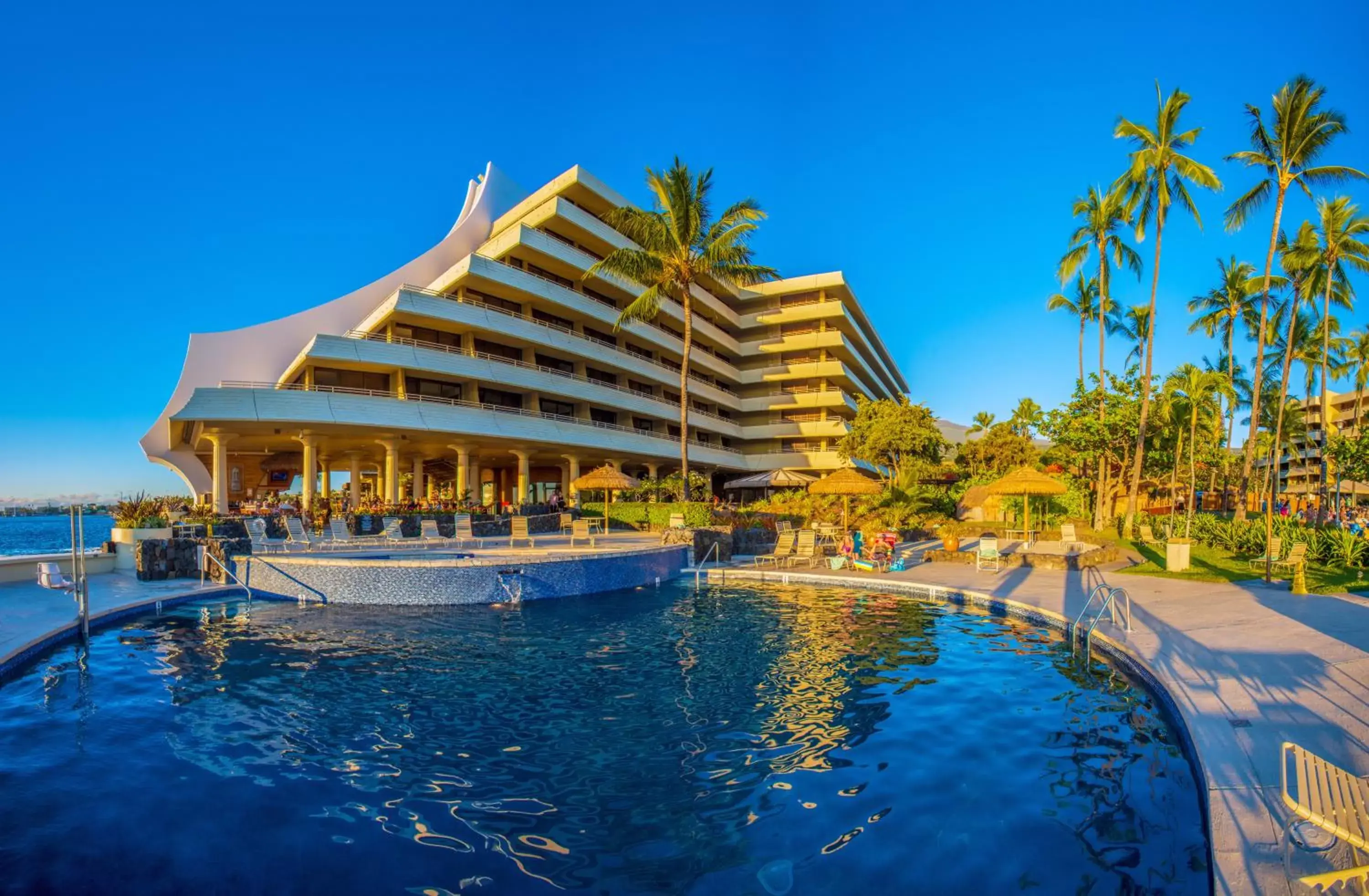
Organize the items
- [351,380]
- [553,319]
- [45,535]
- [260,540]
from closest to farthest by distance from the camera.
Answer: [260,540], [351,380], [553,319], [45,535]

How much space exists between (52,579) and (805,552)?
15.3 m

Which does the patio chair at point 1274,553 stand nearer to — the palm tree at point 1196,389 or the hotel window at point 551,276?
the palm tree at point 1196,389

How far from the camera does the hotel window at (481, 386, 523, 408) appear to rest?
37.2m

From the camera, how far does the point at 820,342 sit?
55.3 meters

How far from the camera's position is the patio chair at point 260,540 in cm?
1719

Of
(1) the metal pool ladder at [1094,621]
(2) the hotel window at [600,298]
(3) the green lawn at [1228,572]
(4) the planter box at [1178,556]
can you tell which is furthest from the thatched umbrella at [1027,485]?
(2) the hotel window at [600,298]

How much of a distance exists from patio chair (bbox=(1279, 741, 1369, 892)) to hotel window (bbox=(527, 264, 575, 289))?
3907 centimetres

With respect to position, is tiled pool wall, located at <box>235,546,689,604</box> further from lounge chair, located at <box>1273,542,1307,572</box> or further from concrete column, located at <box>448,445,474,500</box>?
concrete column, located at <box>448,445,474,500</box>

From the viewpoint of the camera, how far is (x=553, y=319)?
4131 centimetres

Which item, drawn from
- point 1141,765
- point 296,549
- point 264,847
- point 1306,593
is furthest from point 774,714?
point 296,549

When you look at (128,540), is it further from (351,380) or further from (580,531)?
(351,380)

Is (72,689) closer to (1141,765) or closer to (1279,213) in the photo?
(1141,765)

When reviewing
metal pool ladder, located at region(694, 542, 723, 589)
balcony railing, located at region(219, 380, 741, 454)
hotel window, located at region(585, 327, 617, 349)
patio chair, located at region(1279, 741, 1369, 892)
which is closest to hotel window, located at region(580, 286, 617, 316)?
hotel window, located at region(585, 327, 617, 349)

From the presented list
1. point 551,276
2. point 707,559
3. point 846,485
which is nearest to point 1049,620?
point 846,485
